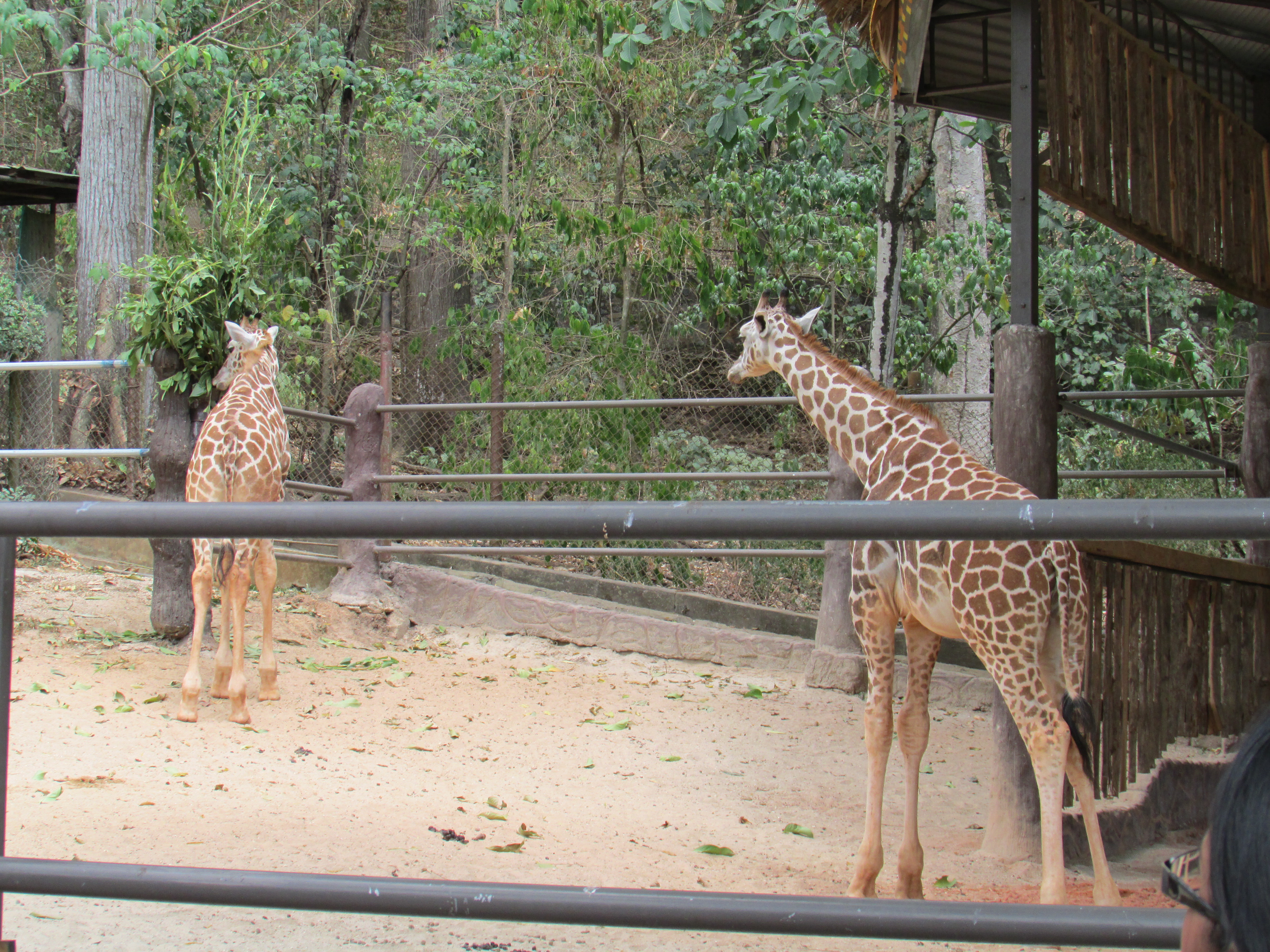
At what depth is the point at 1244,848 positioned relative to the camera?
70cm

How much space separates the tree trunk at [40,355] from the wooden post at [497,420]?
3.42 m

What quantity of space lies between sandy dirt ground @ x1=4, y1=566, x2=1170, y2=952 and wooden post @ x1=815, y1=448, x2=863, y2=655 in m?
0.31

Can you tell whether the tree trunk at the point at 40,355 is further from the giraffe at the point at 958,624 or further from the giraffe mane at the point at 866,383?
the giraffe at the point at 958,624

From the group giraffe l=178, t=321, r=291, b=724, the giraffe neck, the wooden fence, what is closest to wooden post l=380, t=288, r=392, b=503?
giraffe l=178, t=321, r=291, b=724

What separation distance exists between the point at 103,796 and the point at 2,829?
292 centimetres

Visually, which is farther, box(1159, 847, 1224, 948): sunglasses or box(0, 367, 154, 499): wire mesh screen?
box(0, 367, 154, 499): wire mesh screen

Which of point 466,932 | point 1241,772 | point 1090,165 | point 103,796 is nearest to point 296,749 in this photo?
point 103,796

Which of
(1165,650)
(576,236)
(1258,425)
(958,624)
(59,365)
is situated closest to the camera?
(958,624)

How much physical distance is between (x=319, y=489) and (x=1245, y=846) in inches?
283

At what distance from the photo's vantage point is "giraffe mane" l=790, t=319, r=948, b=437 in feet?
13.6

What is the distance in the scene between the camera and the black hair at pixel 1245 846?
694 mm

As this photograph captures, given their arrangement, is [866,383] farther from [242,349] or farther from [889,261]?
[889,261]

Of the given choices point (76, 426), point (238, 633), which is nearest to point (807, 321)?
point (238, 633)

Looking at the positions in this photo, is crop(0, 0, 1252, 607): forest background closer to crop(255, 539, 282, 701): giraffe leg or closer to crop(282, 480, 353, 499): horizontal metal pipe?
crop(282, 480, 353, 499): horizontal metal pipe
